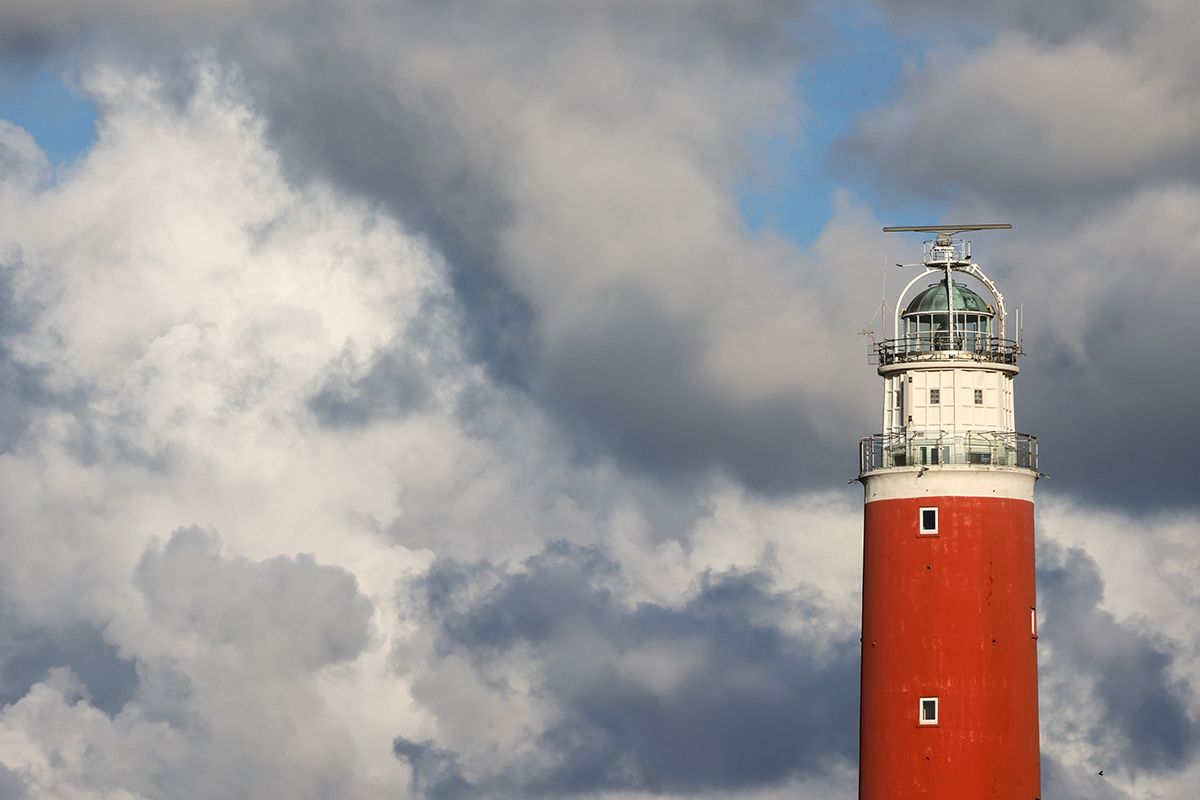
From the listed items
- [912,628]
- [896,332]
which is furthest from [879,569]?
[896,332]

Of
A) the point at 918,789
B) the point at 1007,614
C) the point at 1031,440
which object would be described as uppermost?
the point at 1031,440

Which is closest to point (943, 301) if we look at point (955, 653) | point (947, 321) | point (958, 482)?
point (947, 321)

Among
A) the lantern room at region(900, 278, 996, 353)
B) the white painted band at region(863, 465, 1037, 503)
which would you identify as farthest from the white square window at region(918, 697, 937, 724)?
the lantern room at region(900, 278, 996, 353)

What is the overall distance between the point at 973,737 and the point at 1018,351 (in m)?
15.1

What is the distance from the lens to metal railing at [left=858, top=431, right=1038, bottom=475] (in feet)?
350

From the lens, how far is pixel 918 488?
10656 centimetres

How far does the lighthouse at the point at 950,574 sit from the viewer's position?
10531 cm

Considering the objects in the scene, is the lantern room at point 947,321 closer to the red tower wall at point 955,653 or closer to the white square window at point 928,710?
the red tower wall at point 955,653

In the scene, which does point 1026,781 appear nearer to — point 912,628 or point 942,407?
point 912,628

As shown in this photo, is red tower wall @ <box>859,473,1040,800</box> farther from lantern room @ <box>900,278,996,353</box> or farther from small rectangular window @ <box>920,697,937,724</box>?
lantern room @ <box>900,278,996,353</box>

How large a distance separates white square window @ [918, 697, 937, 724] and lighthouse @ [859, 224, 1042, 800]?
0.12 ft

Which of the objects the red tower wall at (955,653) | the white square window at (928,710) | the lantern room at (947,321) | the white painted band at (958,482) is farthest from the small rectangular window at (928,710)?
the lantern room at (947,321)

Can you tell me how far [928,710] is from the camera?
106 meters

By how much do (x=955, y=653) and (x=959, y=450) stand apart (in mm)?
7779
